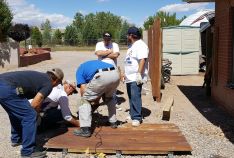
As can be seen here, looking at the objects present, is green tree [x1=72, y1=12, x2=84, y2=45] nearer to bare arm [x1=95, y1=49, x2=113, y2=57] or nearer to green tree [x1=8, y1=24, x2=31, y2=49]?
green tree [x1=8, y1=24, x2=31, y2=49]

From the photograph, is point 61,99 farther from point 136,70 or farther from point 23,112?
point 136,70

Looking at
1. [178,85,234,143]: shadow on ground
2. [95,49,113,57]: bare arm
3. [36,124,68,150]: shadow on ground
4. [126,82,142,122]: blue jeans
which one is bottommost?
[178,85,234,143]: shadow on ground

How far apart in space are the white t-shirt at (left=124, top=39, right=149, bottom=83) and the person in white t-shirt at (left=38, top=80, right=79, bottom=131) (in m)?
1.21

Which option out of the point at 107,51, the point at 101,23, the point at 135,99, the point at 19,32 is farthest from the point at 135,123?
the point at 101,23

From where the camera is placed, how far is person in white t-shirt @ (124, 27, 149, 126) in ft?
26.6

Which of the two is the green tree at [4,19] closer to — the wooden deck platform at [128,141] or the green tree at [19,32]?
the green tree at [19,32]

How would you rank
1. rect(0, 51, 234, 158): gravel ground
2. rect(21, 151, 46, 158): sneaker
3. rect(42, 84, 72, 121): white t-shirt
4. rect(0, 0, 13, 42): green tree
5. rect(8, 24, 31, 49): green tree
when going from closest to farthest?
rect(21, 151, 46, 158): sneaker, rect(0, 51, 234, 158): gravel ground, rect(42, 84, 72, 121): white t-shirt, rect(0, 0, 13, 42): green tree, rect(8, 24, 31, 49): green tree

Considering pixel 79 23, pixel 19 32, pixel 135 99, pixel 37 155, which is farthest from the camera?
pixel 79 23

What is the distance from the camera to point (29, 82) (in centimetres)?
621

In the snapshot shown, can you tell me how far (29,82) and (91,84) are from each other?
1.20m

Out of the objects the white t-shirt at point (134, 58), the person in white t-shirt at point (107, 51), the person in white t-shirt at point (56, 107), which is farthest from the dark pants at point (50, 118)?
the person in white t-shirt at point (107, 51)

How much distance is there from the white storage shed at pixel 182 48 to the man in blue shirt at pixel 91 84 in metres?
12.3

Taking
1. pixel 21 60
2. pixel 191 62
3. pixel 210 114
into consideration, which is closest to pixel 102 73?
pixel 210 114

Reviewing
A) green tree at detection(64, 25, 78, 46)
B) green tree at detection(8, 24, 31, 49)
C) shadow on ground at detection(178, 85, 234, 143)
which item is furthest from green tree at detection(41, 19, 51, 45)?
shadow on ground at detection(178, 85, 234, 143)
